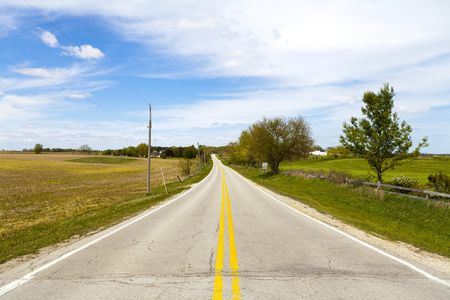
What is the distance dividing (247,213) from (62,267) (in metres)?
7.39

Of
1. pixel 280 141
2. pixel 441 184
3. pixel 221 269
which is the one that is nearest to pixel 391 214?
pixel 441 184

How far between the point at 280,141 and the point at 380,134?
25019 millimetres

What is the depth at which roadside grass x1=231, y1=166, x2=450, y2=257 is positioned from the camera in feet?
29.5

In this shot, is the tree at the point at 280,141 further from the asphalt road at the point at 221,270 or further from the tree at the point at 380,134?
the asphalt road at the point at 221,270

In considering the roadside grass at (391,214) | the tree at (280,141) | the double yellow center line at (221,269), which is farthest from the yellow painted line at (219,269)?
the tree at (280,141)

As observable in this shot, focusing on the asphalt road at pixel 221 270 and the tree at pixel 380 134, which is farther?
the tree at pixel 380 134

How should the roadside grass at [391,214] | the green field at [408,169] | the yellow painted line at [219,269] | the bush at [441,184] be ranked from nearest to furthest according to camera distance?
1. the yellow painted line at [219,269]
2. the roadside grass at [391,214]
3. the bush at [441,184]
4. the green field at [408,169]

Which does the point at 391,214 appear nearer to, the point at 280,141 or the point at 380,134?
the point at 380,134

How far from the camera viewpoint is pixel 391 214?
14.1m

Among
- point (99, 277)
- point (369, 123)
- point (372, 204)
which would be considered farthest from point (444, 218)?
point (99, 277)

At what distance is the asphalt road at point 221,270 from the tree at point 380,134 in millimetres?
13604

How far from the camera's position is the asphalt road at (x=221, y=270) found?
3.91m

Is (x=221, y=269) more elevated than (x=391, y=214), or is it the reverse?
(x=221, y=269)

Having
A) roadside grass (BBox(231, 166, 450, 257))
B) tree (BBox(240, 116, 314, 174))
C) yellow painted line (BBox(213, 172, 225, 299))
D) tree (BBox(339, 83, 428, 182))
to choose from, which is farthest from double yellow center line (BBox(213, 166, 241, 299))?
tree (BBox(240, 116, 314, 174))
